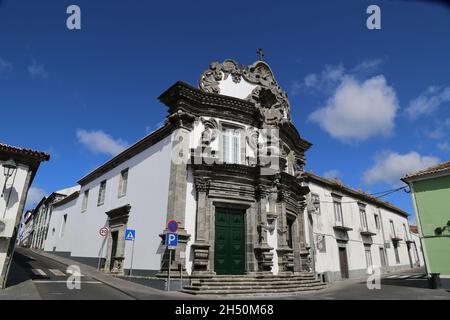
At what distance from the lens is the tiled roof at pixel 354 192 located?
20.9 m

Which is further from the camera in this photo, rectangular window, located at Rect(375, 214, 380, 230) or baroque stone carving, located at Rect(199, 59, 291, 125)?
rectangular window, located at Rect(375, 214, 380, 230)

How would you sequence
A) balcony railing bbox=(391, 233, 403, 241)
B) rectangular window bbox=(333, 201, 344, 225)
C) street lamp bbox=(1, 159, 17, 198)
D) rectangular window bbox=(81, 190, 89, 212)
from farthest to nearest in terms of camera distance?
balcony railing bbox=(391, 233, 403, 241) → rectangular window bbox=(81, 190, 89, 212) → rectangular window bbox=(333, 201, 344, 225) → street lamp bbox=(1, 159, 17, 198)

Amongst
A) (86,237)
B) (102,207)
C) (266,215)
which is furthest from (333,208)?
(86,237)

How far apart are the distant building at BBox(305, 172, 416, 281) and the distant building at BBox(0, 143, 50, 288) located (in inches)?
579

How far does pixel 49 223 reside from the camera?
107 ft

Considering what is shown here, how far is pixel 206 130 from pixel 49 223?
90.3ft

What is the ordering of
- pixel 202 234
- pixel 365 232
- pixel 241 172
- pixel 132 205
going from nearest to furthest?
pixel 202 234 → pixel 241 172 → pixel 132 205 → pixel 365 232

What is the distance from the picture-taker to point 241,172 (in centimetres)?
1372

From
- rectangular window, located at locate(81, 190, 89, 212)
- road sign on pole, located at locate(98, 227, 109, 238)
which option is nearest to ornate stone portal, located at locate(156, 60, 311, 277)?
road sign on pole, located at locate(98, 227, 109, 238)

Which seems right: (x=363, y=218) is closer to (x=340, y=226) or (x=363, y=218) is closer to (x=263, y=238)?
(x=340, y=226)

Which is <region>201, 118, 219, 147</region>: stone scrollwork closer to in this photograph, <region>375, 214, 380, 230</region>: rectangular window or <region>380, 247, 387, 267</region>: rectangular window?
<region>375, 214, 380, 230</region>: rectangular window

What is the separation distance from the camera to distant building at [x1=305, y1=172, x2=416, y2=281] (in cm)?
1952

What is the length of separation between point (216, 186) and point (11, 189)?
7.44 metres

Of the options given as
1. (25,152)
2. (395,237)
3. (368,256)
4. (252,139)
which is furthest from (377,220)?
(25,152)
